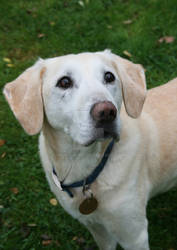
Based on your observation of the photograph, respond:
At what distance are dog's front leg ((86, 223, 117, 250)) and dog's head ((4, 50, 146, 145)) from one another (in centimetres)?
110

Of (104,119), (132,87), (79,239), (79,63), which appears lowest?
(79,239)

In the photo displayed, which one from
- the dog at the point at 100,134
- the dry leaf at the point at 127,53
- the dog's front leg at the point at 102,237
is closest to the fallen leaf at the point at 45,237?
the dog's front leg at the point at 102,237

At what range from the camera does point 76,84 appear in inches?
91.2

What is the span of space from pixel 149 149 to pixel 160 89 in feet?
1.94

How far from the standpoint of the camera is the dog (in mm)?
2236

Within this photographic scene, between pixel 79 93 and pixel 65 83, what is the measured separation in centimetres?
16

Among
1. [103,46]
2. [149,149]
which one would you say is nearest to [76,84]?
[149,149]

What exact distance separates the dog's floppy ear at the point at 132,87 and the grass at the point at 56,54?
5.42 feet

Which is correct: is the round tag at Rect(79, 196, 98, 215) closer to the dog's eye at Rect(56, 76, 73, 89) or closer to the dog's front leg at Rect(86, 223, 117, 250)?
the dog's front leg at Rect(86, 223, 117, 250)

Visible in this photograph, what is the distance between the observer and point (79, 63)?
2365 mm

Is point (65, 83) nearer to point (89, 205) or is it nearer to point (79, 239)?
point (89, 205)

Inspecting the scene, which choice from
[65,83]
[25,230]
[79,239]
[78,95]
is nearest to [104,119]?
[78,95]

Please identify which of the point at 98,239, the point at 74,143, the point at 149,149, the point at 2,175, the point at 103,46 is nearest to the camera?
the point at 74,143

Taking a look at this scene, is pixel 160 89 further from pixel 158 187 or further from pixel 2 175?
pixel 2 175
